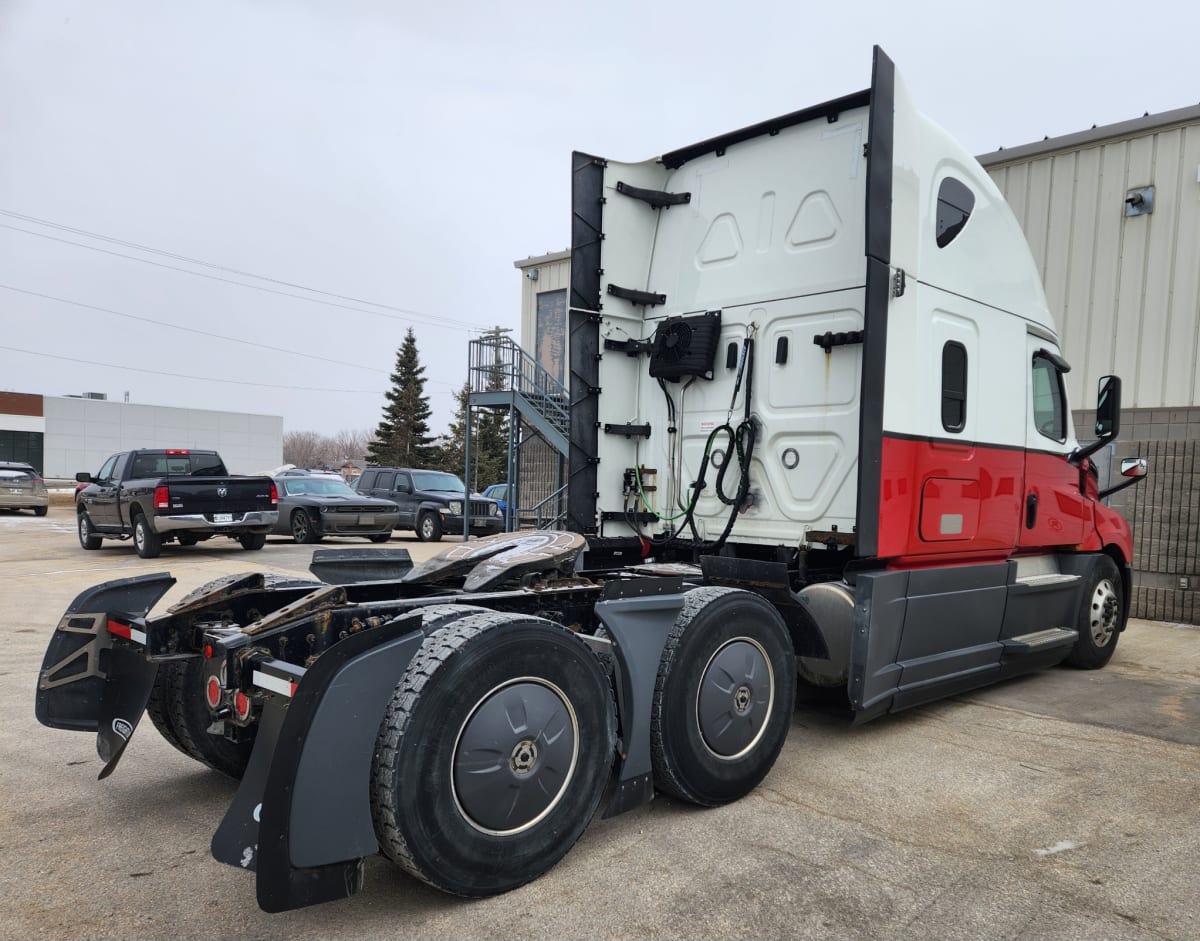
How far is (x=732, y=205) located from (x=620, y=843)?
387 centimetres

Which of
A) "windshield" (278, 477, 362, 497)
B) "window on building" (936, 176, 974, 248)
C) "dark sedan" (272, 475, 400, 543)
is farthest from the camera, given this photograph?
A: "windshield" (278, 477, 362, 497)

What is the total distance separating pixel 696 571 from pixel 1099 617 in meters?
3.86

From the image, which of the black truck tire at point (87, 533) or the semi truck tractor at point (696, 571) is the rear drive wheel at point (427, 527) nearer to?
the black truck tire at point (87, 533)

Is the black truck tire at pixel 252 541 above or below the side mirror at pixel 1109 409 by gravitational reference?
below

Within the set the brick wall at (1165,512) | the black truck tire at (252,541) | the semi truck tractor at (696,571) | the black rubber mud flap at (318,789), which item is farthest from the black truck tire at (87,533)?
the brick wall at (1165,512)

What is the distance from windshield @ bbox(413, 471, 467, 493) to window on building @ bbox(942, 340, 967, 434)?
1582cm

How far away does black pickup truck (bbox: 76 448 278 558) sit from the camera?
1362cm

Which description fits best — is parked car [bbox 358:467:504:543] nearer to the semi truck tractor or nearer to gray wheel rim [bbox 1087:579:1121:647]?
the semi truck tractor

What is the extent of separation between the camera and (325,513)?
55.9ft

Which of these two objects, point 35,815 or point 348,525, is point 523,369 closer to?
point 348,525

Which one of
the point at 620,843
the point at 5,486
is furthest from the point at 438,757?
the point at 5,486

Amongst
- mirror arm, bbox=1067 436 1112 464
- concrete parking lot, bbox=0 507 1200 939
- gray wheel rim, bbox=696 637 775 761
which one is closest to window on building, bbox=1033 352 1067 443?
mirror arm, bbox=1067 436 1112 464

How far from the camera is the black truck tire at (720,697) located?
3455mm

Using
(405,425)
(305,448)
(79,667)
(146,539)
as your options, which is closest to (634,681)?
(79,667)
